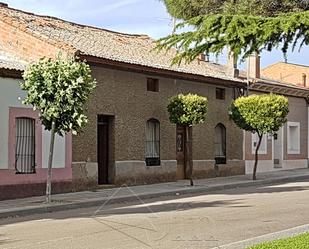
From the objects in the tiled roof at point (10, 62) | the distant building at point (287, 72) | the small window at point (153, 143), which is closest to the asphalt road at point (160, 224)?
the tiled roof at point (10, 62)

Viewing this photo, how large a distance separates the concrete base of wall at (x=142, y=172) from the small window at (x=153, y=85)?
9.29 ft

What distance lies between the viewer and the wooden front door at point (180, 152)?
25969 millimetres

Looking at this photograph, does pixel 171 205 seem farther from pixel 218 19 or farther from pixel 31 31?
pixel 218 19

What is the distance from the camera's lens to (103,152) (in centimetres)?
2250

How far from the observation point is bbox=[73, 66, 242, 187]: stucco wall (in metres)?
21.4

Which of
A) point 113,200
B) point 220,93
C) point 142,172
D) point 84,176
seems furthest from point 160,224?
point 220,93

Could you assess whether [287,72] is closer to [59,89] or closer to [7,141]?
[7,141]

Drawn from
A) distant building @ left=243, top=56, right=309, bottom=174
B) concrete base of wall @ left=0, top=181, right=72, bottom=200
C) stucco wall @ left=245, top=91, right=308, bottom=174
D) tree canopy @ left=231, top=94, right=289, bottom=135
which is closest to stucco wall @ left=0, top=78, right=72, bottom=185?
concrete base of wall @ left=0, top=181, right=72, bottom=200

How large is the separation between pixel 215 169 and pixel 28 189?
10.9 m

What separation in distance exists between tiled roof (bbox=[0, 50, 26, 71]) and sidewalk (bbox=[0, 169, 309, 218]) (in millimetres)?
3897

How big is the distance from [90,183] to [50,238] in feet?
34.3

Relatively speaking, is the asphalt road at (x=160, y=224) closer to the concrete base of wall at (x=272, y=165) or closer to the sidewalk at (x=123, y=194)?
the sidewalk at (x=123, y=194)

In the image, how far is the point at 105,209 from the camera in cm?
1631

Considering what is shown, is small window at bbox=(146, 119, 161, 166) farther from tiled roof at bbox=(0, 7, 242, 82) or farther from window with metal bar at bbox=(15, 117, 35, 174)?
window with metal bar at bbox=(15, 117, 35, 174)
